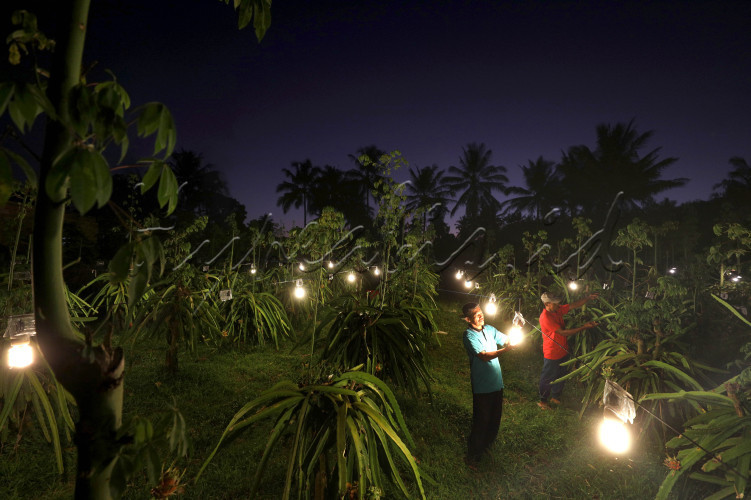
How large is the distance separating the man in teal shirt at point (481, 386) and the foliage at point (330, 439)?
149 centimetres

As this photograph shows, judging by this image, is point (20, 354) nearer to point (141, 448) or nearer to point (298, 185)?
point (141, 448)

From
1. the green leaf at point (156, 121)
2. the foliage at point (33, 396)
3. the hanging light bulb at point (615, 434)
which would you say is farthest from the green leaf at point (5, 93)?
the hanging light bulb at point (615, 434)

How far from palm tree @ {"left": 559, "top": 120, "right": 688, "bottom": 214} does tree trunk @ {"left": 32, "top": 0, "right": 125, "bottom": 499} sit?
33.5 metres

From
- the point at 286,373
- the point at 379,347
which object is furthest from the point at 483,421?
the point at 286,373

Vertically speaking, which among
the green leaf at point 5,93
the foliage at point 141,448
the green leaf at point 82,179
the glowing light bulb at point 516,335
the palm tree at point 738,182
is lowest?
the glowing light bulb at point 516,335

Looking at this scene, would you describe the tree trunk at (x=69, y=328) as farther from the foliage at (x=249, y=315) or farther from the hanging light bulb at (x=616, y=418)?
the foliage at (x=249, y=315)

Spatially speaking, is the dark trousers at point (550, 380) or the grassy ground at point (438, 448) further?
the dark trousers at point (550, 380)

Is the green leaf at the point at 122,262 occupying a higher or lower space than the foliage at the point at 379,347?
higher

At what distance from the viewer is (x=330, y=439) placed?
7.77 feet

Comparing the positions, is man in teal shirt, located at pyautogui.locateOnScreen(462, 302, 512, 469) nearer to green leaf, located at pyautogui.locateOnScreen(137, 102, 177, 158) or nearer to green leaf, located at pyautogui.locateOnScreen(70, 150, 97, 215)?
green leaf, located at pyautogui.locateOnScreen(137, 102, 177, 158)

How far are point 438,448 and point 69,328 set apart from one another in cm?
391

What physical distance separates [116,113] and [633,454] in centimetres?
525

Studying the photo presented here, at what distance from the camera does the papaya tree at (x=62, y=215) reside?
734 millimetres

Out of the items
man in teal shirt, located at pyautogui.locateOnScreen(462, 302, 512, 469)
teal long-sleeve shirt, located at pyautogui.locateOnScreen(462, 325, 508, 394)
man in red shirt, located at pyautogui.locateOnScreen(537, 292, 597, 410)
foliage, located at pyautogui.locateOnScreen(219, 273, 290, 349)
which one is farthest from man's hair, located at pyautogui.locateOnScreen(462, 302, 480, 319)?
foliage, located at pyautogui.locateOnScreen(219, 273, 290, 349)
